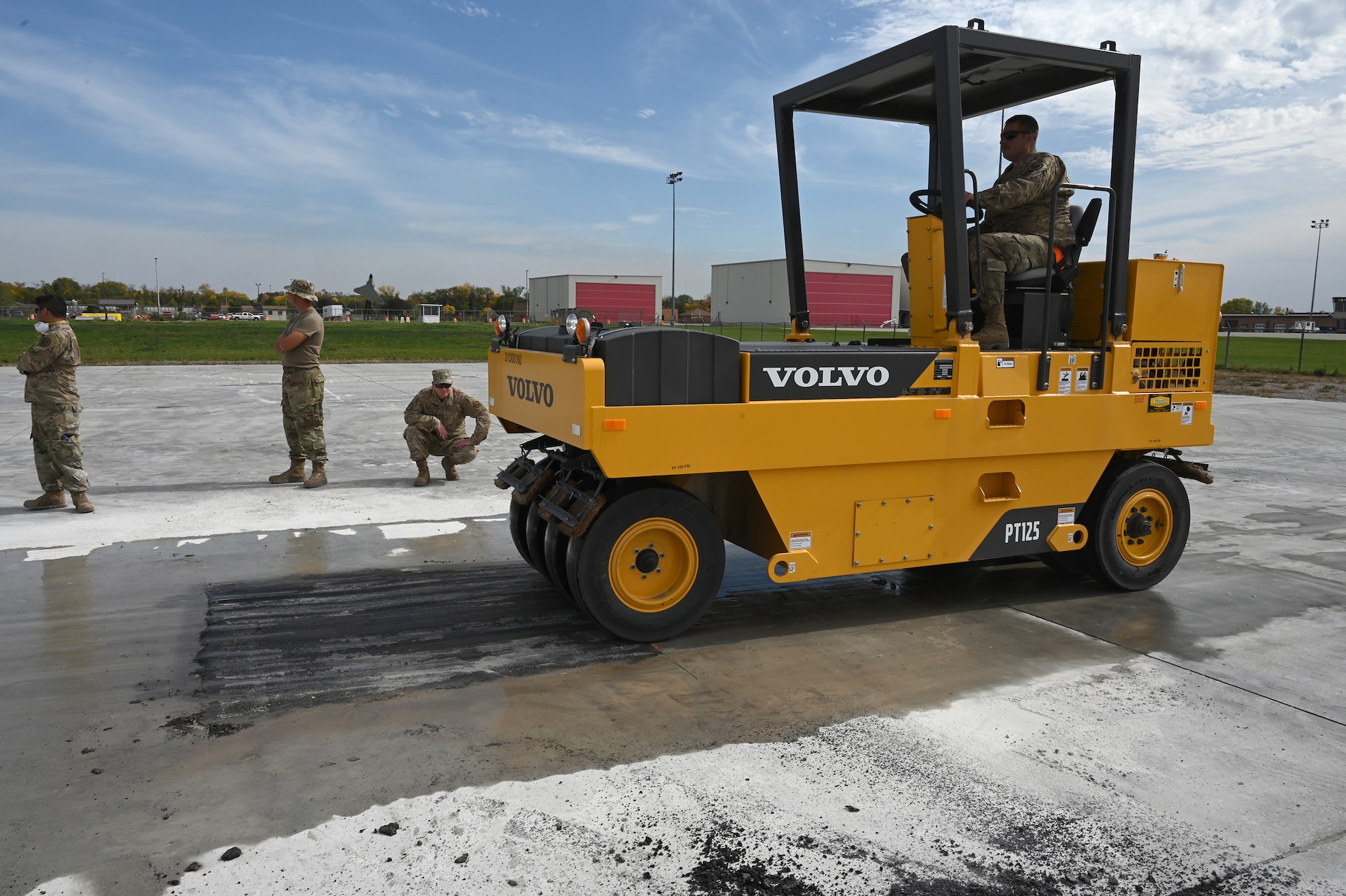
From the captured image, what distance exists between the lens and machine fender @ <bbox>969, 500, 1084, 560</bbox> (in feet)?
18.1

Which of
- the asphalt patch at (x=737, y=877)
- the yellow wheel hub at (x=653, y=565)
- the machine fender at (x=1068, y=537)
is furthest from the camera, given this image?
the machine fender at (x=1068, y=537)

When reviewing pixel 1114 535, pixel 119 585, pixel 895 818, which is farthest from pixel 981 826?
pixel 119 585

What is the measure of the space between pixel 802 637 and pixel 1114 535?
2.29m

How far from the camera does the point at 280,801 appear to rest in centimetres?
325

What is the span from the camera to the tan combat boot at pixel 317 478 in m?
8.87

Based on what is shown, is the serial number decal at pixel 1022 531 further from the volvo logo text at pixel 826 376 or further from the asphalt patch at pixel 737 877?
the asphalt patch at pixel 737 877

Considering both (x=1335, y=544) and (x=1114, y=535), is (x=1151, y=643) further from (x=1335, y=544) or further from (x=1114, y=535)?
(x=1335, y=544)

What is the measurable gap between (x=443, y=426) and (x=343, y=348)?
100 ft

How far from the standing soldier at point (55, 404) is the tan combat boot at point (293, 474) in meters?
1.68

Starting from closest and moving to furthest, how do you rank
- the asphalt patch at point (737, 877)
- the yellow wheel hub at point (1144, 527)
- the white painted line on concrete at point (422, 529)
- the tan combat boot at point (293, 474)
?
1. the asphalt patch at point (737, 877)
2. the yellow wheel hub at point (1144, 527)
3. the white painted line on concrete at point (422, 529)
4. the tan combat boot at point (293, 474)

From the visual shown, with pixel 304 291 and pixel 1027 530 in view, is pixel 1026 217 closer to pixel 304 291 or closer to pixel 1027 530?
pixel 1027 530

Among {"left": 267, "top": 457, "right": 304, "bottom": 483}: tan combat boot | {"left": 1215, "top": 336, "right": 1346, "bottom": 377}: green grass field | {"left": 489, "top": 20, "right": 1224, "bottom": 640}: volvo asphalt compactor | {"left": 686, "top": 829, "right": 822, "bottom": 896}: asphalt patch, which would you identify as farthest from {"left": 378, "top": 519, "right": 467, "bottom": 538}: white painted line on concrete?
{"left": 1215, "top": 336, "right": 1346, "bottom": 377}: green grass field

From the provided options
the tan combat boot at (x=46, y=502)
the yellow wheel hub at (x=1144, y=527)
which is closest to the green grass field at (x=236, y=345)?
the yellow wheel hub at (x=1144, y=527)

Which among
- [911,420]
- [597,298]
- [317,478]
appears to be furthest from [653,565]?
[597,298]
